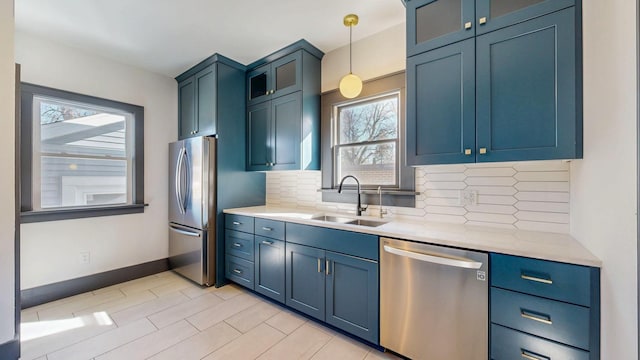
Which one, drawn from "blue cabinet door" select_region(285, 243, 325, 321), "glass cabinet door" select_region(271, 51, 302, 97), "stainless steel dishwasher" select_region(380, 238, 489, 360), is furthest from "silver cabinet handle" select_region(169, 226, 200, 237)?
"stainless steel dishwasher" select_region(380, 238, 489, 360)

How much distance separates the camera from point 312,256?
2.14 meters

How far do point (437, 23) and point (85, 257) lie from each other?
4.11 metres

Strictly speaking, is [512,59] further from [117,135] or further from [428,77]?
[117,135]

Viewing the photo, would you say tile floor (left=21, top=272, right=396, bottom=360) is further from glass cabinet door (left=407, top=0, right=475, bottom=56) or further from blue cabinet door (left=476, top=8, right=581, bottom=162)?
glass cabinet door (left=407, top=0, right=475, bottom=56)

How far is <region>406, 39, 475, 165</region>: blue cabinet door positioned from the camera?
1.65m

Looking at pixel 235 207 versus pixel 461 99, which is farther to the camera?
pixel 235 207

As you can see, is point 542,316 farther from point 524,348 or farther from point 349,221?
point 349,221

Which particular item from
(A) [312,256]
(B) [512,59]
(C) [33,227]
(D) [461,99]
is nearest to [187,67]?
(C) [33,227]

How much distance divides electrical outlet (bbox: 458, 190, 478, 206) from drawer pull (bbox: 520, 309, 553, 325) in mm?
833

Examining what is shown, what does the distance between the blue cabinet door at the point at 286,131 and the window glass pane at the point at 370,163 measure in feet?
1.63

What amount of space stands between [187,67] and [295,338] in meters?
3.34

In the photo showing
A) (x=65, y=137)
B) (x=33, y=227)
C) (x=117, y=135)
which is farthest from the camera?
(x=117, y=135)

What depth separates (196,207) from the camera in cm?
293

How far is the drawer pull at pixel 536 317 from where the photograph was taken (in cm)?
123
